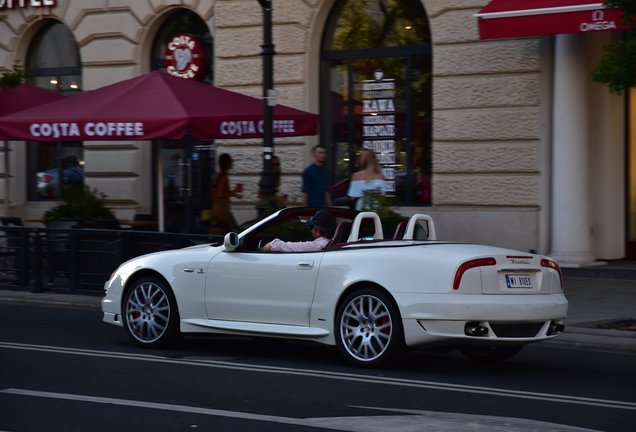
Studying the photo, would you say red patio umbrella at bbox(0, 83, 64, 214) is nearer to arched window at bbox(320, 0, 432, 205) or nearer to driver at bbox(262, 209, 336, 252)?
arched window at bbox(320, 0, 432, 205)

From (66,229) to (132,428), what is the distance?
945 cm

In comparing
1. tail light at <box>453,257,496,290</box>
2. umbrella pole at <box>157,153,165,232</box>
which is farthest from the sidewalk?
umbrella pole at <box>157,153,165,232</box>

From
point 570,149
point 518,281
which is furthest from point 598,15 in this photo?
point 518,281

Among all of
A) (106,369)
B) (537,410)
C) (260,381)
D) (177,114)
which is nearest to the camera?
(537,410)

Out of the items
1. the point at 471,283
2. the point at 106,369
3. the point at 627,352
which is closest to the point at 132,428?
the point at 106,369

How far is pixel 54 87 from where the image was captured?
24.7 m

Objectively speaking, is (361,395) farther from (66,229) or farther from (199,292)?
(66,229)

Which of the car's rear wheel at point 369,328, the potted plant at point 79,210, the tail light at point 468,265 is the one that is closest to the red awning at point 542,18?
the potted plant at point 79,210

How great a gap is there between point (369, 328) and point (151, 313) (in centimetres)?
242

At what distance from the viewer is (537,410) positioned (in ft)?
26.4

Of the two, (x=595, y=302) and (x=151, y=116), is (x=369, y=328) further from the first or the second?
(x=151, y=116)

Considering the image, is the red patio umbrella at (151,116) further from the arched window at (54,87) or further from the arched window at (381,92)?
the arched window at (54,87)

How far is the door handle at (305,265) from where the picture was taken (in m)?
10.3

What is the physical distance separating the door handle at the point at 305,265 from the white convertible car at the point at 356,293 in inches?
0.4
